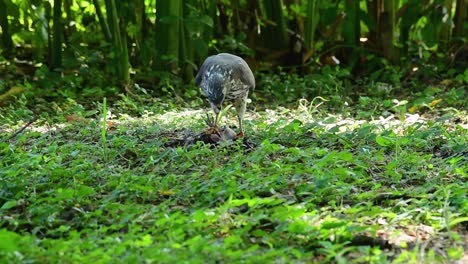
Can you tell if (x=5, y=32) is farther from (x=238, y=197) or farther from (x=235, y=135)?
(x=238, y=197)

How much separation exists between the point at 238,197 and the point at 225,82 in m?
2.16

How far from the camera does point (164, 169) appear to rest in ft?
16.9

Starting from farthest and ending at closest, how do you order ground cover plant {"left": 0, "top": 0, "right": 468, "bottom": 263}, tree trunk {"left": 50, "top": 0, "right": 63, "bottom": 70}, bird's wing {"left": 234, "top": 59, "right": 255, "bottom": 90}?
tree trunk {"left": 50, "top": 0, "right": 63, "bottom": 70}
bird's wing {"left": 234, "top": 59, "right": 255, "bottom": 90}
ground cover plant {"left": 0, "top": 0, "right": 468, "bottom": 263}

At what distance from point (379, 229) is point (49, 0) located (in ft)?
23.4

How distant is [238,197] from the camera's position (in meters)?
4.35

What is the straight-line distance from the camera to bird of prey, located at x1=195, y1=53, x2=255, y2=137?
6324mm

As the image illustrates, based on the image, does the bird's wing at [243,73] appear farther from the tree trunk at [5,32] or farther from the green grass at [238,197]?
the tree trunk at [5,32]

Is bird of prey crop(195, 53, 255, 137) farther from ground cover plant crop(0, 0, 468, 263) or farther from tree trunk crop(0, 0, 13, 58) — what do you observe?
tree trunk crop(0, 0, 13, 58)

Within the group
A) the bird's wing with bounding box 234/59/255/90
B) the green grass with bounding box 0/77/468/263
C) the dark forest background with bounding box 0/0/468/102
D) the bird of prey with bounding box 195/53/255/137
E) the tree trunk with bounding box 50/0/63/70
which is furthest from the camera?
the tree trunk with bounding box 50/0/63/70

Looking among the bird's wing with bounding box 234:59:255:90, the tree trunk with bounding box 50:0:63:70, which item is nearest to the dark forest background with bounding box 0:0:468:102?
the tree trunk with bounding box 50:0:63:70

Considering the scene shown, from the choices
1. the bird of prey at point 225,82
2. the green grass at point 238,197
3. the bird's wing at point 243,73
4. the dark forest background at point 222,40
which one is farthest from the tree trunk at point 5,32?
the bird's wing at point 243,73

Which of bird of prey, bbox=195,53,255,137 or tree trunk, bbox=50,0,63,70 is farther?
tree trunk, bbox=50,0,63,70

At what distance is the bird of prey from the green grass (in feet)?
0.96

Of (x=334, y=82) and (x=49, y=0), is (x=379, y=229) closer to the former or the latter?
(x=334, y=82)
